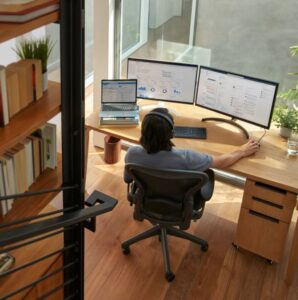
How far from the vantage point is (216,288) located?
9.55 feet

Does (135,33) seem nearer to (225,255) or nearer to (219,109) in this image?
(219,109)

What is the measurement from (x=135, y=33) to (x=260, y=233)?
2.15 meters

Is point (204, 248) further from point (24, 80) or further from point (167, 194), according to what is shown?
point (24, 80)

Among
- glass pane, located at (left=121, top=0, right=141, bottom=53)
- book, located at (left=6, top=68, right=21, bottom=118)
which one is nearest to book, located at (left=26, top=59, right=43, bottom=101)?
book, located at (left=6, top=68, right=21, bottom=118)

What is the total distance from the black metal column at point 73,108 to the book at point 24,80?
0.31 m

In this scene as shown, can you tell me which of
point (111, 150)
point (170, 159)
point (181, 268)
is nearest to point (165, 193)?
point (170, 159)

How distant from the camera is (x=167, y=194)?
8.74ft

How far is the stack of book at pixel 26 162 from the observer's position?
1641mm

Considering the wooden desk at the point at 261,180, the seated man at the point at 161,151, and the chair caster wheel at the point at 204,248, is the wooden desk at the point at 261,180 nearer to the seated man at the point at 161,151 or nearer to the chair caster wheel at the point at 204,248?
the chair caster wheel at the point at 204,248

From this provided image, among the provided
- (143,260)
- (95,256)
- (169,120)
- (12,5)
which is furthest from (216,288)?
(12,5)

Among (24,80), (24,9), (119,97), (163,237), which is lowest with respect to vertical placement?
(163,237)

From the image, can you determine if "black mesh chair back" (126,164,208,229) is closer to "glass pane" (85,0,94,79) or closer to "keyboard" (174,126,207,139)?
"keyboard" (174,126,207,139)

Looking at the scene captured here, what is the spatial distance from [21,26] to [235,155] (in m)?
1.97

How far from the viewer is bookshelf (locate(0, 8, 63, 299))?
128 centimetres
